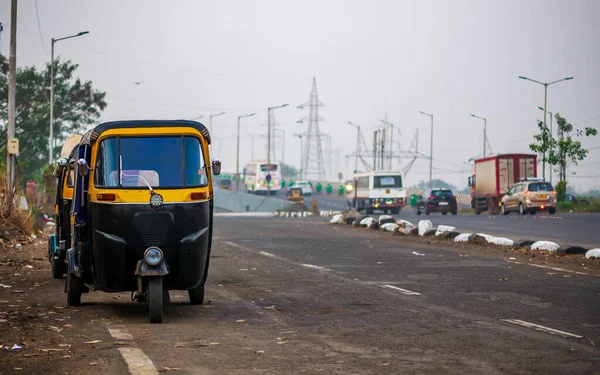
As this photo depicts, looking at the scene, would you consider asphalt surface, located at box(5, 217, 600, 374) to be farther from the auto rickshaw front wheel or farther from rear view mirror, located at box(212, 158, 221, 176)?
rear view mirror, located at box(212, 158, 221, 176)

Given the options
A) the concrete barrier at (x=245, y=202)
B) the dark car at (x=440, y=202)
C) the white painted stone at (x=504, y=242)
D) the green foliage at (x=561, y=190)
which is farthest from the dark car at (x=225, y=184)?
the white painted stone at (x=504, y=242)

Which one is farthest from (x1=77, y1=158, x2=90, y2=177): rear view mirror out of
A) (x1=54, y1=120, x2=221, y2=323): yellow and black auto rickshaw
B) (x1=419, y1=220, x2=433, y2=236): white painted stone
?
(x1=419, y1=220, x2=433, y2=236): white painted stone

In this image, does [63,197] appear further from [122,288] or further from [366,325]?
[366,325]

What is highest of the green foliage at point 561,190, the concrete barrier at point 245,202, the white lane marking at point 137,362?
the green foliage at point 561,190

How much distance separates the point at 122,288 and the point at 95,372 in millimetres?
3690

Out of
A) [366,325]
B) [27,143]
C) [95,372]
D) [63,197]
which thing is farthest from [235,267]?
[27,143]

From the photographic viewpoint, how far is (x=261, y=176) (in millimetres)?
105438

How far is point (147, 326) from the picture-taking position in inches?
413

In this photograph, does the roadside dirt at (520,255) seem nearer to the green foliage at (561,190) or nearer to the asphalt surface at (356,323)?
the asphalt surface at (356,323)

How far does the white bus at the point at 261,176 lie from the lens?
346ft

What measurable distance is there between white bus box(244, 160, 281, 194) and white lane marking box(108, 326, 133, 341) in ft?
309

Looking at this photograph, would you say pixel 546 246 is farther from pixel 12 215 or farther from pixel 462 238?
pixel 12 215

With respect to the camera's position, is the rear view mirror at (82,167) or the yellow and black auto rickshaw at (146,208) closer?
the yellow and black auto rickshaw at (146,208)

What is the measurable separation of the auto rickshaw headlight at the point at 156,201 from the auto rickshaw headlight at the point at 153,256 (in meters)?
0.52
